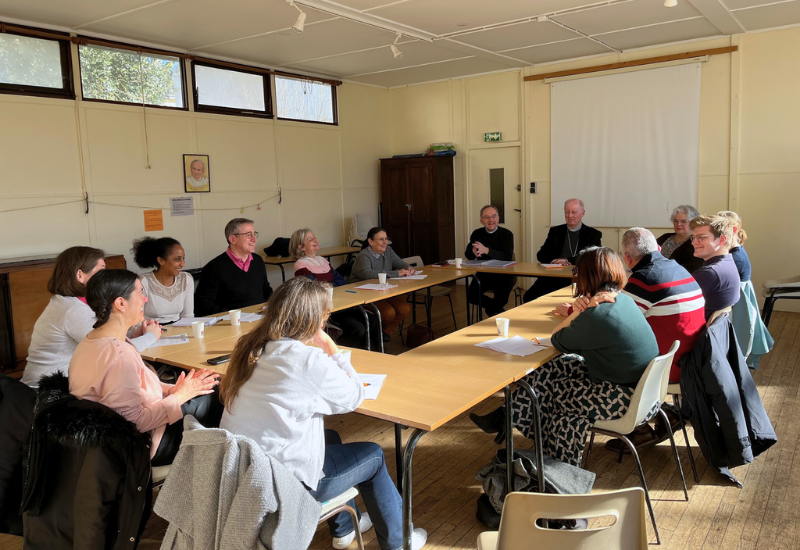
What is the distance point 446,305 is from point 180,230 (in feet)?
10.9

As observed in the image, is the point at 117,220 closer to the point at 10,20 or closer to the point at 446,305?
the point at 10,20

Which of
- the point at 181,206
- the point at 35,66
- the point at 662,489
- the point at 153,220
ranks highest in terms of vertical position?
the point at 35,66

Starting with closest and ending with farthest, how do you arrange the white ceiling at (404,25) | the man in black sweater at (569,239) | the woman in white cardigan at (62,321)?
1. the woman in white cardigan at (62,321)
2. the white ceiling at (404,25)
3. the man in black sweater at (569,239)

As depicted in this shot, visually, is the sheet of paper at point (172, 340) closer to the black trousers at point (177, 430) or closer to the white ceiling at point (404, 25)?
the black trousers at point (177, 430)

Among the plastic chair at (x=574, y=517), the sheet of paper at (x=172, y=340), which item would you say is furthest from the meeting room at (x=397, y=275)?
the sheet of paper at (x=172, y=340)

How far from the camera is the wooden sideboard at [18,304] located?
511cm

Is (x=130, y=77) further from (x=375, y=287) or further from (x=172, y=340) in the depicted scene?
(x=172, y=340)

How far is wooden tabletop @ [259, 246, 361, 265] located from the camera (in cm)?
735

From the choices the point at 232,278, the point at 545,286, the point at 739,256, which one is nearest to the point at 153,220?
the point at 232,278

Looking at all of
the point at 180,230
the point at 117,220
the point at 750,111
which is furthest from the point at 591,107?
the point at 117,220

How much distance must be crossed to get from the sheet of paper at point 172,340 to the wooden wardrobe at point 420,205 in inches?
224

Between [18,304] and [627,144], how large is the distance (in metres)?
6.66

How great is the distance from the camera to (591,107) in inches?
306

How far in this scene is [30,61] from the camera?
5617 millimetres
